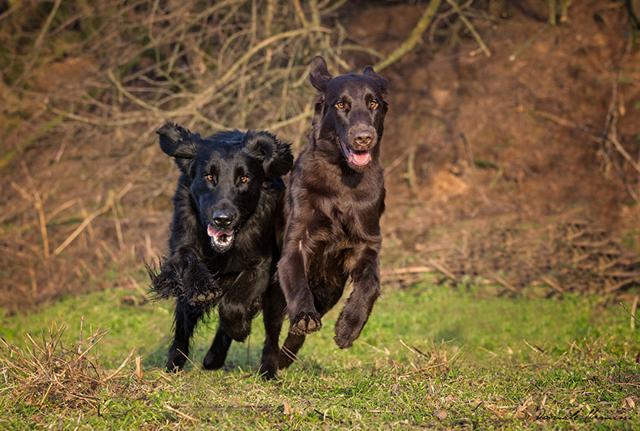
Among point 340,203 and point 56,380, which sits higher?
point 340,203

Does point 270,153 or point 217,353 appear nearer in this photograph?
point 270,153

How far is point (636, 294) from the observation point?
9.97 meters

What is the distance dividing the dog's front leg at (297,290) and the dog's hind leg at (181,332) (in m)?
1.04

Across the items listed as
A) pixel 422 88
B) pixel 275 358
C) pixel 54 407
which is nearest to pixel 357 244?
pixel 275 358

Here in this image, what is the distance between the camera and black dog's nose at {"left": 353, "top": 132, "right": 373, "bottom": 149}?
5.12 m

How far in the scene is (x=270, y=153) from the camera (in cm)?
616

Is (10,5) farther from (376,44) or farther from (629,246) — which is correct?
(629,246)

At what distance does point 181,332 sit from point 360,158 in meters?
1.86

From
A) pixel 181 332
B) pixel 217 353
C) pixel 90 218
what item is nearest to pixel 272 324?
pixel 217 353

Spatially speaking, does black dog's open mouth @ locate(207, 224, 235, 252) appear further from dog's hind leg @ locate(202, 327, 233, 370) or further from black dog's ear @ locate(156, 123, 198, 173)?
dog's hind leg @ locate(202, 327, 233, 370)

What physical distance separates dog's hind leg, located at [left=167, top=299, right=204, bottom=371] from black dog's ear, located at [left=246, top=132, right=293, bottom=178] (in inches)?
40.3

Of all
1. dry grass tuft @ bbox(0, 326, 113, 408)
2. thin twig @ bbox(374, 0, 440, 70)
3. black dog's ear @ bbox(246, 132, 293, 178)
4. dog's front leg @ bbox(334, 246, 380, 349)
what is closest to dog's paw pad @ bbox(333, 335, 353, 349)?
dog's front leg @ bbox(334, 246, 380, 349)

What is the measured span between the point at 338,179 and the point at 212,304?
120cm

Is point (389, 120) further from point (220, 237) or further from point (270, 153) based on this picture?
point (220, 237)
